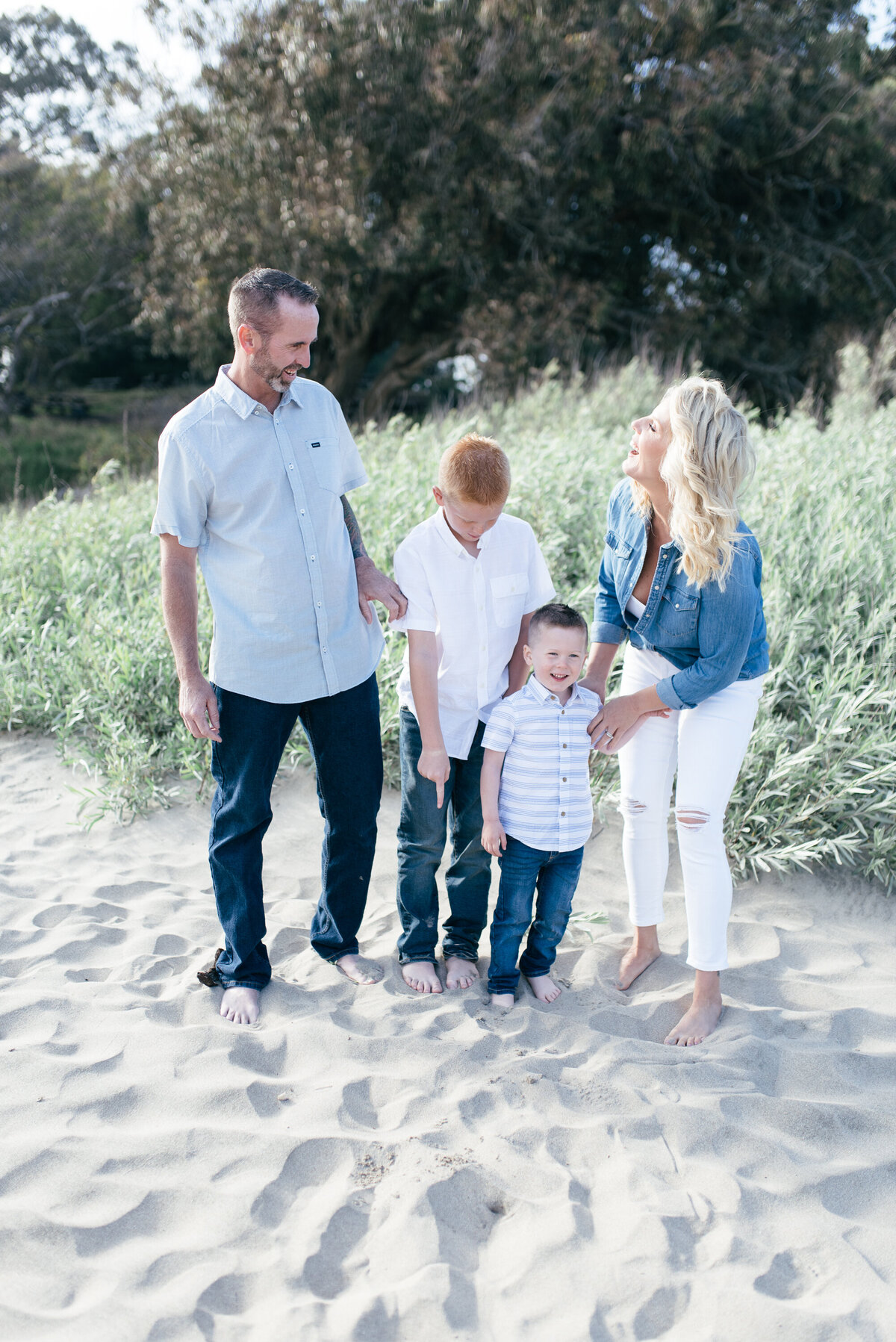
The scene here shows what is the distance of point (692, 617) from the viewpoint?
2.61 metres

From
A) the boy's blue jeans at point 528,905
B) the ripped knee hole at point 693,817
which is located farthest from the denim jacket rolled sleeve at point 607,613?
the boy's blue jeans at point 528,905

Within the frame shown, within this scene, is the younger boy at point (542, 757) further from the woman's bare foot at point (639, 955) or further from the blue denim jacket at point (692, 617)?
the woman's bare foot at point (639, 955)

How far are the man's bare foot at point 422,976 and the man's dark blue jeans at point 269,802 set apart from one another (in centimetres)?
25

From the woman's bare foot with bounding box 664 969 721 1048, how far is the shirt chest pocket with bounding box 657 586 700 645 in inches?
41.0

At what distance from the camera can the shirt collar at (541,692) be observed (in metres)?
2.70

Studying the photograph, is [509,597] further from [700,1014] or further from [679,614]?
[700,1014]

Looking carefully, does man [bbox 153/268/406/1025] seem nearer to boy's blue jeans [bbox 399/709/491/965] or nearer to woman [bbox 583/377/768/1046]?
boy's blue jeans [bbox 399/709/491/965]

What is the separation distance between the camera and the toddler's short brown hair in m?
2.49

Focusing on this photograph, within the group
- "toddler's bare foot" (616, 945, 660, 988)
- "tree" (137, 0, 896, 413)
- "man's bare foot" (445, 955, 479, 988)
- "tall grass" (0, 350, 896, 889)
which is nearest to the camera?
"man's bare foot" (445, 955, 479, 988)

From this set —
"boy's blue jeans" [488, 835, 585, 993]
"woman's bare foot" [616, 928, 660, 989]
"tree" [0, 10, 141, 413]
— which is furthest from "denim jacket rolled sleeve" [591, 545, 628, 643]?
"tree" [0, 10, 141, 413]

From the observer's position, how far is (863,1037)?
281cm

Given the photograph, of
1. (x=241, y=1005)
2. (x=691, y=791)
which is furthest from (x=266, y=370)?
(x=241, y=1005)

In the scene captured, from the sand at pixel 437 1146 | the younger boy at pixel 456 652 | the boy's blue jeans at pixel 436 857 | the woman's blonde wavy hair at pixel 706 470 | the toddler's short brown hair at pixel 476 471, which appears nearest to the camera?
the sand at pixel 437 1146

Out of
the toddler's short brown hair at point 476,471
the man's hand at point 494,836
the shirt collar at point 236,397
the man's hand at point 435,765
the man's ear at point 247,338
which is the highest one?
the man's ear at point 247,338
